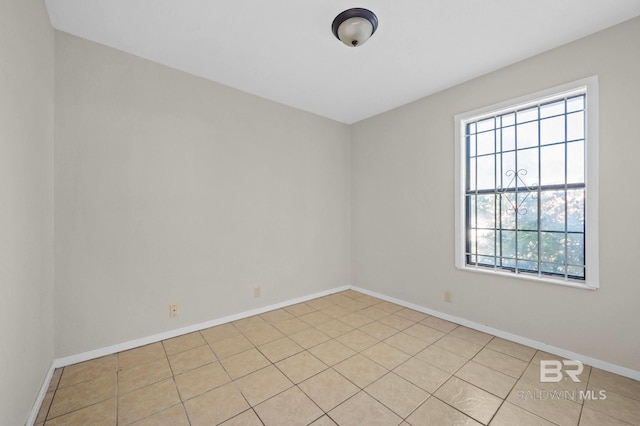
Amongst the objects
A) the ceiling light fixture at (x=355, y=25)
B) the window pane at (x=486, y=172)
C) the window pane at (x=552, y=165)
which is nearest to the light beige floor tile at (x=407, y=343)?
the window pane at (x=486, y=172)

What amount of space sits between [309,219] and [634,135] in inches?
121

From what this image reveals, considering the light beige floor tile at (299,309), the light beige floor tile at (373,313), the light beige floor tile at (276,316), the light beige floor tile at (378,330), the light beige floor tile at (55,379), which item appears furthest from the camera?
the light beige floor tile at (299,309)

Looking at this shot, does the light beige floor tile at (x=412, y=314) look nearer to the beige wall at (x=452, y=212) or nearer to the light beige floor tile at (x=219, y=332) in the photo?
the beige wall at (x=452, y=212)

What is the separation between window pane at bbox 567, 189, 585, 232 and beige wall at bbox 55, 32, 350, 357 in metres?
2.69

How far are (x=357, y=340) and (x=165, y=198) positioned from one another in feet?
7.48

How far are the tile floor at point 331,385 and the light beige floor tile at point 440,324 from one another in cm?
7

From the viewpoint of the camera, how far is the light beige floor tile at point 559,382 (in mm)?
1828

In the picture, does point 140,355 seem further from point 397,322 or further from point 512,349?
point 512,349

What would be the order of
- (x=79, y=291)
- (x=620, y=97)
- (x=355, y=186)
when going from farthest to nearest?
(x=355, y=186) < (x=79, y=291) < (x=620, y=97)

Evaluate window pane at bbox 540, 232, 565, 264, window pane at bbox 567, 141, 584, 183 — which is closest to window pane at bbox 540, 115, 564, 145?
window pane at bbox 567, 141, 584, 183

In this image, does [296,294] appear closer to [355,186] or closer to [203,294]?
[203,294]

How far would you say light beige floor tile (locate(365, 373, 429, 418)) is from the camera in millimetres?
1646

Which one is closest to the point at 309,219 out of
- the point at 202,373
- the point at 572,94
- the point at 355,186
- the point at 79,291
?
the point at 355,186

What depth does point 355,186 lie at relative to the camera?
4098mm
